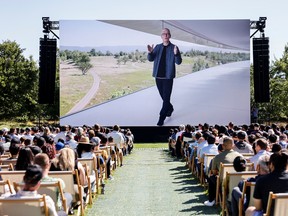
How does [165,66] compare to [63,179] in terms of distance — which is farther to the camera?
[165,66]

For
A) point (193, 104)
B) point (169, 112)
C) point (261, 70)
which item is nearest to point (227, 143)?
point (261, 70)

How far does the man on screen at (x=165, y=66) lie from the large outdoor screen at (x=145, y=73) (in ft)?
0.70

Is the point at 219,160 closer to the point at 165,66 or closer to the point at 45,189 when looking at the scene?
the point at 45,189

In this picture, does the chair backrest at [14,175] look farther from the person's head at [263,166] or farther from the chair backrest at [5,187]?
the person's head at [263,166]

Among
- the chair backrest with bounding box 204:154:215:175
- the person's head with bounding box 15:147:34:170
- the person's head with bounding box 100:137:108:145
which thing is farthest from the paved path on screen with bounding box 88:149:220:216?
the person's head with bounding box 15:147:34:170

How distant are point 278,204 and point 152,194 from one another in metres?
4.67

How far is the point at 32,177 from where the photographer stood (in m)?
4.86

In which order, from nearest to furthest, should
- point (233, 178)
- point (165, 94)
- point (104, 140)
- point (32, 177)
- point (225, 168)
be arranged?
Result: 1. point (32, 177)
2. point (233, 178)
3. point (225, 168)
4. point (104, 140)
5. point (165, 94)

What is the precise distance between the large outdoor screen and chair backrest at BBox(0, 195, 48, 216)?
20.0 meters

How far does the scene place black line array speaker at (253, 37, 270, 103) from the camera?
24125 millimetres

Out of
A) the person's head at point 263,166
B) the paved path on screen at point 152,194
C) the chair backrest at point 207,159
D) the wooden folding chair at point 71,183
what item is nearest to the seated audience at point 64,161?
the wooden folding chair at point 71,183

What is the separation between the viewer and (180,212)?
26.1 feet

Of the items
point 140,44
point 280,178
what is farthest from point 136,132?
point 280,178

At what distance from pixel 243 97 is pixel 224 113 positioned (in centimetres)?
120
